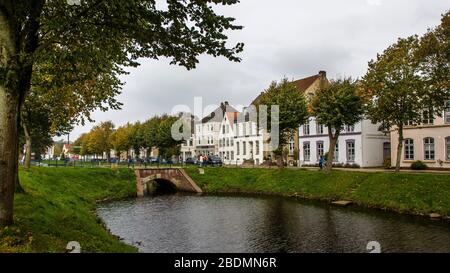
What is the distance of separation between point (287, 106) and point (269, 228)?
21.7 meters

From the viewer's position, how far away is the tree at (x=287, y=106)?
40.5 meters

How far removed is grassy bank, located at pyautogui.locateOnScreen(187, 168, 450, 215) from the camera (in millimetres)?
26000

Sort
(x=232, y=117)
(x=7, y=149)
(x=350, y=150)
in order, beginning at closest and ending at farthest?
(x=7, y=149)
(x=350, y=150)
(x=232, y=117)

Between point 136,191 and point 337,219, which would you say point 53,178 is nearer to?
point 136,191

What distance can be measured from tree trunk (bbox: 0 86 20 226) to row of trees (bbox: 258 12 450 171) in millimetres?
23900

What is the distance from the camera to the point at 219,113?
8450 centimetres

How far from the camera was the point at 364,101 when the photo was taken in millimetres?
33156

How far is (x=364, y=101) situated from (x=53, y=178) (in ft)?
97.6

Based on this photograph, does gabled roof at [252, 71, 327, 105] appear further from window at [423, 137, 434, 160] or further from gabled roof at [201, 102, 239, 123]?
window at [423, 137, 434, 160]

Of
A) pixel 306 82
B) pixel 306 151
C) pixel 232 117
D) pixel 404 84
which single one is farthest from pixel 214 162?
pixel 404 84

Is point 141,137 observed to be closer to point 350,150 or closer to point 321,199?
point 350,150

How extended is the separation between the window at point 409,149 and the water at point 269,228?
18.0 m

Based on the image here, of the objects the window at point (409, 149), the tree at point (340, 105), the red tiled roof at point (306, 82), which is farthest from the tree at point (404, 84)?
the red tiled roof at point (306, 82)

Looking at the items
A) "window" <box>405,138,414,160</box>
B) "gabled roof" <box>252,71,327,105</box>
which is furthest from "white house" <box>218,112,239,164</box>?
"window" <box>405,138,414,160</box>
